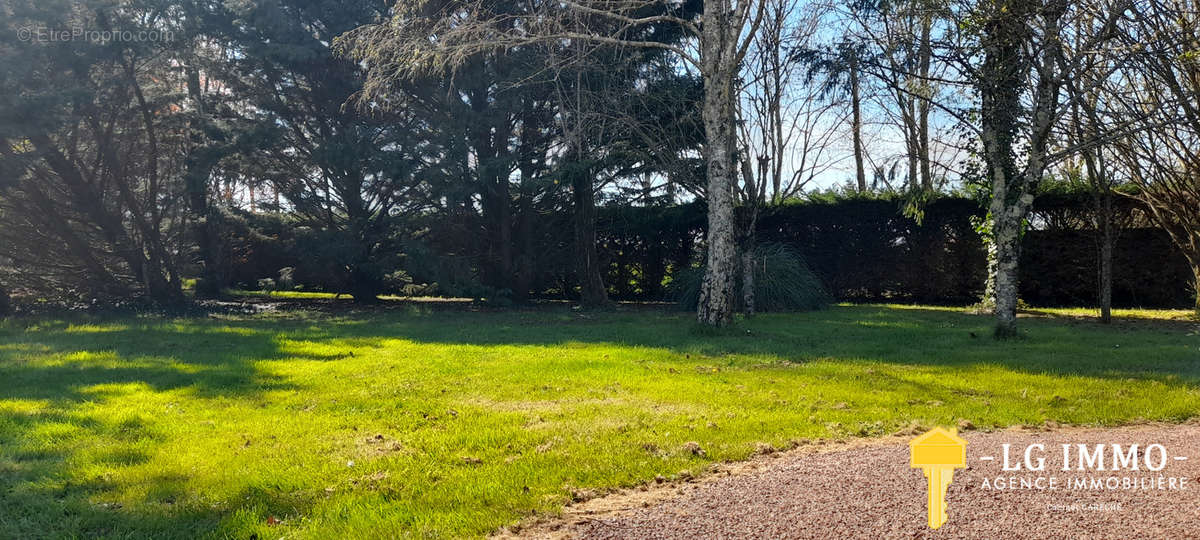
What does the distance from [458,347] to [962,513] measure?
21.8 feet

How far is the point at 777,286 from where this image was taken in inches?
542

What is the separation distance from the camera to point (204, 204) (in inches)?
632

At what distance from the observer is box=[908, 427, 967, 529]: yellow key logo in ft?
10.5

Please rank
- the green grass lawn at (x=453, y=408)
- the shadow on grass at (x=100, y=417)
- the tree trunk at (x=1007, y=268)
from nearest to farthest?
the shadow on grass at (x=100, y=417) < the green grass lawn at (x=453, y=408) < the tree trunk at (x=1007, y=268)

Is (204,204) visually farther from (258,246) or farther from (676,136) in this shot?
(676,136)

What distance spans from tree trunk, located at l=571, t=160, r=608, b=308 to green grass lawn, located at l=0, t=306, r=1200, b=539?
4.98m

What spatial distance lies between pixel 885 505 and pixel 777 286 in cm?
1078

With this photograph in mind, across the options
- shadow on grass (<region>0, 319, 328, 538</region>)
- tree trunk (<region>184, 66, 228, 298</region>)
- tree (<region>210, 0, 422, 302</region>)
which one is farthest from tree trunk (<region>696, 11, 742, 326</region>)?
tree trunk (<region>184, 66, 228, 298</region>)

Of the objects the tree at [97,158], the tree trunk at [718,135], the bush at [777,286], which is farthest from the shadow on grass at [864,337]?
the tree at [97,158]

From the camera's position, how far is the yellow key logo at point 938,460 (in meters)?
3.20

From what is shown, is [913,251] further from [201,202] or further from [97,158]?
[97,158]

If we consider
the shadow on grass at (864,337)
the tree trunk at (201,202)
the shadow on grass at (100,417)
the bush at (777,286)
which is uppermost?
the tree trunk at (201,202)

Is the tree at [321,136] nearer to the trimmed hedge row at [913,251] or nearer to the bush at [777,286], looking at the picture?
the trimmed hedge row at [913,251]

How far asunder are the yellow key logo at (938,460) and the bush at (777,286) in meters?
9.40
